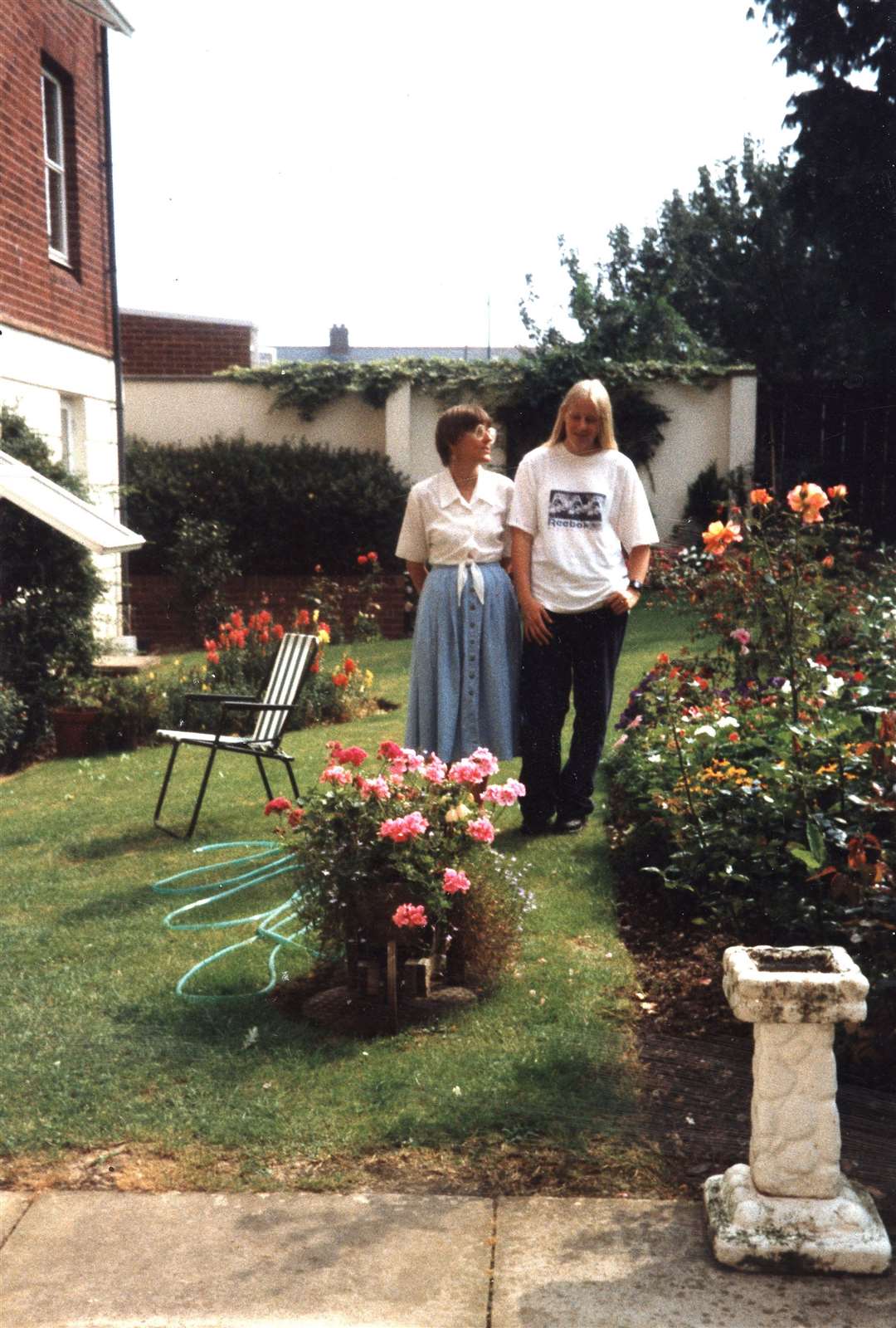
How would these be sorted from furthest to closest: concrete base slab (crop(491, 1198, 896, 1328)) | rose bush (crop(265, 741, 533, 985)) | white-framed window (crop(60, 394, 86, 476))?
1. white-framed window (crop(60, 394, 86, 476))
2. rose bush (crop(265, 741, 533, 985))
3. concrete base slab (crop(491, 1198, 896, 1328))

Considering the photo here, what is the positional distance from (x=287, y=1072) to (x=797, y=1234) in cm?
149

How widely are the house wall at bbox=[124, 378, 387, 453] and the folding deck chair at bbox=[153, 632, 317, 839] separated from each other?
11.1 meters

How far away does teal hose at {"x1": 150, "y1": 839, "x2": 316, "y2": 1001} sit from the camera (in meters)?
4.68

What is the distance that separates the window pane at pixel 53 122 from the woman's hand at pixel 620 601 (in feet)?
29.6

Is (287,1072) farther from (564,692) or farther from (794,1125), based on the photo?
(564,692)

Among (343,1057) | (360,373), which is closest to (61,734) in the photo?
(343,1057)

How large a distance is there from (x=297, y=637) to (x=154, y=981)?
2978mm

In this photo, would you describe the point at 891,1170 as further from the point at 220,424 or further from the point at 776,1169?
the point at 220,424

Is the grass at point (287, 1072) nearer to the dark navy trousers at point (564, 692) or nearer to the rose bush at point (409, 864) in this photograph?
the rose bush at point (409, 864)

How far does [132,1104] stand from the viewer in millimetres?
3781

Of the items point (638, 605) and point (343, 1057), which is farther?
point (638, 605)

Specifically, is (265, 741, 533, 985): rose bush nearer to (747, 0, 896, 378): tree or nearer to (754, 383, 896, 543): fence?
(754, 383, 896, 543): fence

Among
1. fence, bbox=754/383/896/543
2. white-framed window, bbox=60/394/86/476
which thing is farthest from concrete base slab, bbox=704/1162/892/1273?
fence, bbox=754/383/896/543

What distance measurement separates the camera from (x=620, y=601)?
6.04 meters
